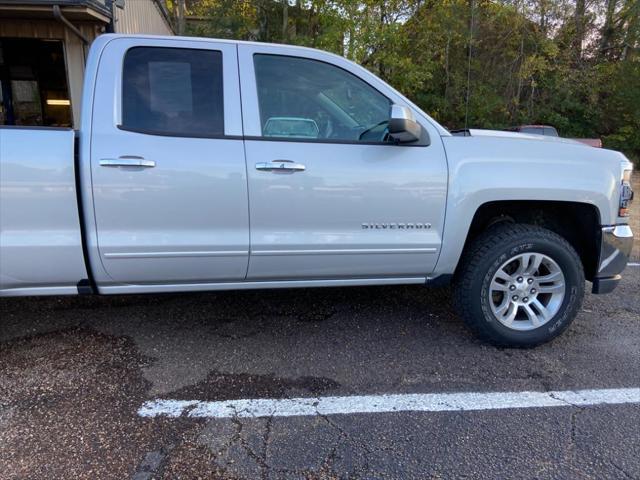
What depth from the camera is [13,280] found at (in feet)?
9.13

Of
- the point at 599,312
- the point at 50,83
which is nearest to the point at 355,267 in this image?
the point at 599,312

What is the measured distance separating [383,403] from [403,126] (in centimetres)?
161

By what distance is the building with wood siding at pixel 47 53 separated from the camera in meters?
7.28

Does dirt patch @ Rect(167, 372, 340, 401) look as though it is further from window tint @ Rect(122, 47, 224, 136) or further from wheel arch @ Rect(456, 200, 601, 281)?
window tint @ Rect(122, 47, 224, 136)

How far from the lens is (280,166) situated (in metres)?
2.88

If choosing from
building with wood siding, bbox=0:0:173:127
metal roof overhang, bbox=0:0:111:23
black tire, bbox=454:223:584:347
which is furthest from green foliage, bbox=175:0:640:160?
black tire, bbox=454:223:584:347

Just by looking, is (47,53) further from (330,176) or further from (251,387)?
(251,387)

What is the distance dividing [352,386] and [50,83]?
28.3 ft

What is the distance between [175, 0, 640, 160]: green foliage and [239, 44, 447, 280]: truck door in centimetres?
914

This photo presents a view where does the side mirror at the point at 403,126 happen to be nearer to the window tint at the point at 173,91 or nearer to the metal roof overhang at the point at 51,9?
the window tint at the point at 173,91

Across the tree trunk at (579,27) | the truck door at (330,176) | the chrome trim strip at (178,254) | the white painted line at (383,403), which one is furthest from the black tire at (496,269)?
the tree trunk at (579,27)

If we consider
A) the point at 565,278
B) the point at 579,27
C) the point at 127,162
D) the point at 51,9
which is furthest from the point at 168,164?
the point at 579,27

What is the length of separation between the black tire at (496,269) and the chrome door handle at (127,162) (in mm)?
2165

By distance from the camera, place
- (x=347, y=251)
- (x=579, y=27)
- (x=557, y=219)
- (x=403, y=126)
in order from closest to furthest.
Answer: (x=403, y=126) < (x=347, y=251) < (x=557, y=219) < (x=579, y=27)
